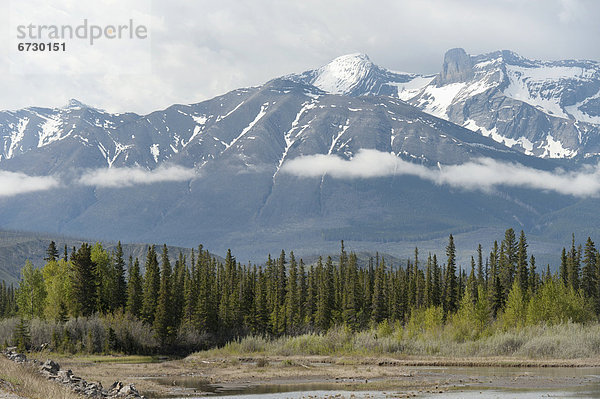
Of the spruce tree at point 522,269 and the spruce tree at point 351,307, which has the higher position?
the spruce tree at point 522,269

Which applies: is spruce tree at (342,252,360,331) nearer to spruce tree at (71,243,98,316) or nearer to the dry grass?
spruce tree at (71,243,98,316)

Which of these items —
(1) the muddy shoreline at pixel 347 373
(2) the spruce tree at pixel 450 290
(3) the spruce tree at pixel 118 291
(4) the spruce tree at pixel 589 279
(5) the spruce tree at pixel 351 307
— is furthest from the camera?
(2) the spruce tree at pixel 450 290

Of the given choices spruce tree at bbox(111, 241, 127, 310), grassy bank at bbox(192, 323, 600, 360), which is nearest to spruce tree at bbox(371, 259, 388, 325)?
grassy bank at bbox(192, 323, 600, 360)

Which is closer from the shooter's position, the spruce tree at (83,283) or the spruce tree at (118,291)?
the spruce tree at (83,283)

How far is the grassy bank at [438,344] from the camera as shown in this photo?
114m

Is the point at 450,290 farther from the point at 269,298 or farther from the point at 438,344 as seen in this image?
the point at 438,344

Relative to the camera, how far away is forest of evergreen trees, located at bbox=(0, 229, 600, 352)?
134 m

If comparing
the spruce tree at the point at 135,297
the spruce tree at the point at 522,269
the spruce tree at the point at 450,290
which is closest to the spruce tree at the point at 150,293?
the spruce tree at the point at 135,297

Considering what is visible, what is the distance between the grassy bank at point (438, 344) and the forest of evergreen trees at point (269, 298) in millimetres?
5891

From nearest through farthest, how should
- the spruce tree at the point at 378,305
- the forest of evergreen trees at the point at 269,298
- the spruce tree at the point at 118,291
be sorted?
the forest of evergreen trees at the point at 269,298
the spruce tree at the point at 118,291
the spruce tree at the point at 378,305

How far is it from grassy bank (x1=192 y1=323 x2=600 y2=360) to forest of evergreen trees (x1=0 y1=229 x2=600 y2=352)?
19.3ft

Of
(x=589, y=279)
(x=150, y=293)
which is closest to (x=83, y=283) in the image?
(x=150, y=293)

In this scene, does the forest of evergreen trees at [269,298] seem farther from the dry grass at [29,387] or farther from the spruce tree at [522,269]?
the dry grass at [29,387]

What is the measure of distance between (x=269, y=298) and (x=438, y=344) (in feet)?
154
